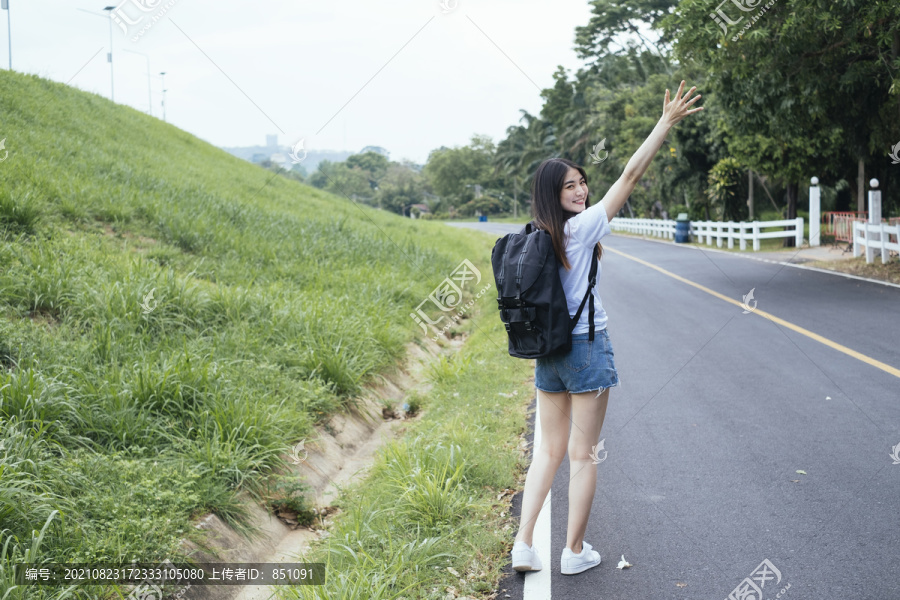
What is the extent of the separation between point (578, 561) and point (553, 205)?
75.0 inches

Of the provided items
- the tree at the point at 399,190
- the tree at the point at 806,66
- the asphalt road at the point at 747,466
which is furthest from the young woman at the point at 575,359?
the tree at the point at 399,190

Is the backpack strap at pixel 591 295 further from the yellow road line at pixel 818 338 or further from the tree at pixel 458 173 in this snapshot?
the tree at pixel 458 173

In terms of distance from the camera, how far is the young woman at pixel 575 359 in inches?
138

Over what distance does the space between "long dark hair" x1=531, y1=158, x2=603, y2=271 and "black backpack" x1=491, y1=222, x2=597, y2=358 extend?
0.04 metres

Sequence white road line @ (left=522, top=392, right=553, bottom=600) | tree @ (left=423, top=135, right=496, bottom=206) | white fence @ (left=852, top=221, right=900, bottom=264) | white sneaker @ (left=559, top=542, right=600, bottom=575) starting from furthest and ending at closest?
tree @ (left=423, top=135, right=496, bottom=206), white fence @ (left=852, top=221, right=900, bottom=264), white sneaker @ (left=559, top=542, right=600, bottom=575), white road line @ (left=522, top=392, right=553, bottom=600)

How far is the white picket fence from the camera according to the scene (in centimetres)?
1555

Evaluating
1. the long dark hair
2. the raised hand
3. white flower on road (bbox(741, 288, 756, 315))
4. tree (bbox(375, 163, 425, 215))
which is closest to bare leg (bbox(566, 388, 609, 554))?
the long dark hair

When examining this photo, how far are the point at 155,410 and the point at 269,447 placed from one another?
3.03 feet

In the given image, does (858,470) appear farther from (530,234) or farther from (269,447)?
(269,447)

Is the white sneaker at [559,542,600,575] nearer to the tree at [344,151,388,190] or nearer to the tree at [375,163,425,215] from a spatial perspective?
the tree at [375,163,425,215]

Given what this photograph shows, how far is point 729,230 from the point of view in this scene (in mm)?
26141

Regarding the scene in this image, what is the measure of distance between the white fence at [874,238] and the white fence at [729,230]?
5787 millimetres

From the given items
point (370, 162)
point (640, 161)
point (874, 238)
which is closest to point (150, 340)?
point (640, 161)

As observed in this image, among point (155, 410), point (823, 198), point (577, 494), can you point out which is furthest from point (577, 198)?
point (823, 198)
